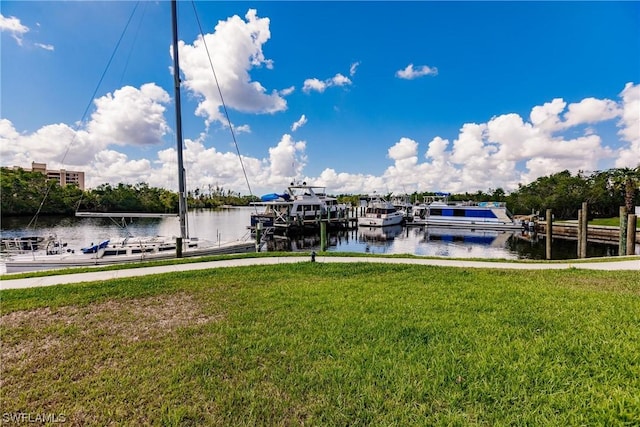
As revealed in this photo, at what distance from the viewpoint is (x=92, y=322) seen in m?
4.75

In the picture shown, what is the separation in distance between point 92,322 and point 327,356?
12.5 ft

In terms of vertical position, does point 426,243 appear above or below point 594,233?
below

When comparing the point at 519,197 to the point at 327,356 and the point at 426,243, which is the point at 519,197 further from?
the point at 327,356

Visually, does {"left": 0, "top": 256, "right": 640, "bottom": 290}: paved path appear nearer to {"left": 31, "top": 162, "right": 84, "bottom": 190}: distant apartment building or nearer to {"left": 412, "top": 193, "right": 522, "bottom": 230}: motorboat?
{"left": 412, "top": 193, "right": 522, "bottom": 230}: motorboat

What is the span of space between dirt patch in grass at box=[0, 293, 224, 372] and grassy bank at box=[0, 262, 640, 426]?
0.03 meters

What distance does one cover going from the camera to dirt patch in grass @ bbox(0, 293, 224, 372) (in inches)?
156

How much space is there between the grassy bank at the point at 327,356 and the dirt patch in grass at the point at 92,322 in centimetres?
3

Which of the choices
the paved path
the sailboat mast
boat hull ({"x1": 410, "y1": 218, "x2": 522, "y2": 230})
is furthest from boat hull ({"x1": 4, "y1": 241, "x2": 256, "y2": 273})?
boat hull ({"x1": 410, "y1": 218, "x2": 522, "y2": 230})

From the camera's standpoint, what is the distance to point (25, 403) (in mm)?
2875

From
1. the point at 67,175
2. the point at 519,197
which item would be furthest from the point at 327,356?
the point at 67,175

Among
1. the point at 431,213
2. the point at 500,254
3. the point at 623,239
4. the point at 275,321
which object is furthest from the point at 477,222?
the point at 275,321

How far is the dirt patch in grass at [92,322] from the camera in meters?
3.97

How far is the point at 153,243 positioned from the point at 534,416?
1528 cm

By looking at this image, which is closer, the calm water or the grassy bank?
the grassy bank
